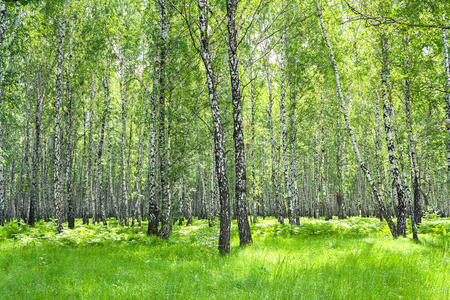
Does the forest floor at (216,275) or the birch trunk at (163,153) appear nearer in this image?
the forest floor at (216,275)

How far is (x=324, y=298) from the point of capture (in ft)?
13.8

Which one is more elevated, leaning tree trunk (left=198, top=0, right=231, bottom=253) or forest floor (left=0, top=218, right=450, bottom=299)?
leaning tree trunk (left=198, top=0, right=231, bottom=253)

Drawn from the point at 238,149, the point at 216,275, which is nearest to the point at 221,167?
the point at 238,149

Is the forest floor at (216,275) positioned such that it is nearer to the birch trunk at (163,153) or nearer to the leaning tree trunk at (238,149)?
the leaning tree trunk at (238,149)

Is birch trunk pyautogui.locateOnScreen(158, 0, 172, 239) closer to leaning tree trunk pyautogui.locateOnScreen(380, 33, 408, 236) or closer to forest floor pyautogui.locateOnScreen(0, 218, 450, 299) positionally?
forest floor pyautogui.locateOnScreen(0, 218, 450, 299)

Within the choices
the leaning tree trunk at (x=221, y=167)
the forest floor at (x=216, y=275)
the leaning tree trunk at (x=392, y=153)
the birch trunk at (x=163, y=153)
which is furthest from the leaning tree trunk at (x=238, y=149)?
the leaning tree trunk at (x=392, y=153)

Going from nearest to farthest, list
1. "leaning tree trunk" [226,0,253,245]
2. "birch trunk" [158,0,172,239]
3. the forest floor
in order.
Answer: the forest floor → "leaning tree trunk" [226,0,253,245] → "birch trunk" [158,0,172,239]

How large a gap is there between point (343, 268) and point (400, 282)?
1.09 metres

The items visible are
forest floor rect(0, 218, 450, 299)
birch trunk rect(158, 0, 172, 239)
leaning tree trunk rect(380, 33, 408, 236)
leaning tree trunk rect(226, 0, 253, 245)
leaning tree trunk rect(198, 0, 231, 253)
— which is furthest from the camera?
birch trunk rect(158, 0, 172, 239)

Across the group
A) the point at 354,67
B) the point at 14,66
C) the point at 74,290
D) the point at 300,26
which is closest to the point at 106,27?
the point at 14,66

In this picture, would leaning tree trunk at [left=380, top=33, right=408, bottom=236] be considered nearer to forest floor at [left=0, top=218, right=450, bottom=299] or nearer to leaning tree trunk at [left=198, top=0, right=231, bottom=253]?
forest floor at [left=0, top=218, right=450, bottom=299]

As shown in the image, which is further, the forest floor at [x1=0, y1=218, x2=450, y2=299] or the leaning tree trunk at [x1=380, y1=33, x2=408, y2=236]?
the leaning tree trunk at [x1=380, y1=33, x2=408, y2=236]

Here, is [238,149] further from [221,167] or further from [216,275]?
[216,275]

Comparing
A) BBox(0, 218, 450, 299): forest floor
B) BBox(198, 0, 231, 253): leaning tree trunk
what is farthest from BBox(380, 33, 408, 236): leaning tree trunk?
BBox(198, 0, 231, 253): leaning tree trunk
